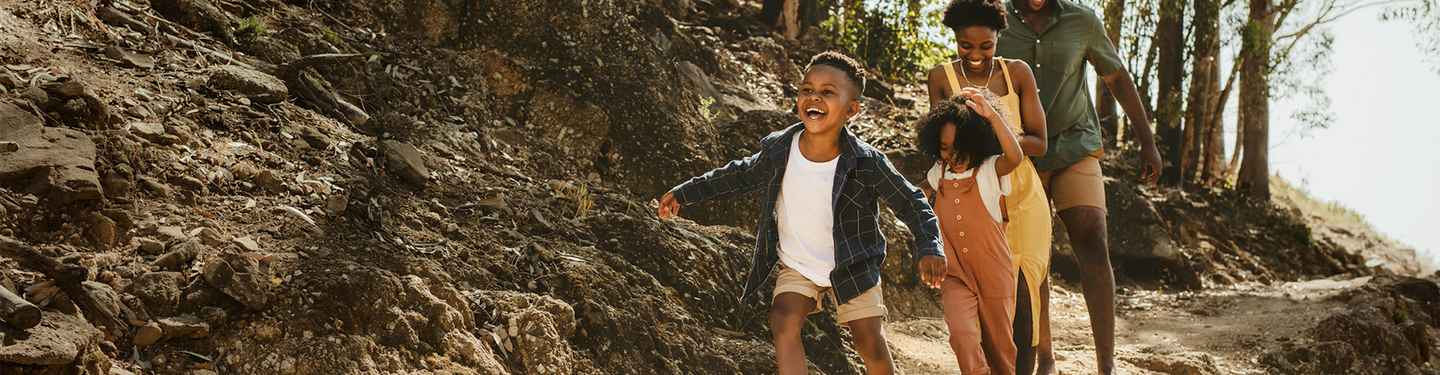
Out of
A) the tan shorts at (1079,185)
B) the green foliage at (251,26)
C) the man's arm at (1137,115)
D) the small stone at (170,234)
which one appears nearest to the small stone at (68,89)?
the small stone at (170,234)

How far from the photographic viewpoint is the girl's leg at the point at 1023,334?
3.60 meters

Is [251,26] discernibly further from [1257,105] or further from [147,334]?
[1257,105]

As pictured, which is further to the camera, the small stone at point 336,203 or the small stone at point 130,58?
the small stone at point 130,58

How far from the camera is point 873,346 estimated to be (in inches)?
122

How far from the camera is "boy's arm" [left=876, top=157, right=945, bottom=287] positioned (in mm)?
2910

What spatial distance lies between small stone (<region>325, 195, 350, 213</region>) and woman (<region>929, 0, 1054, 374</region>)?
8.31 feet

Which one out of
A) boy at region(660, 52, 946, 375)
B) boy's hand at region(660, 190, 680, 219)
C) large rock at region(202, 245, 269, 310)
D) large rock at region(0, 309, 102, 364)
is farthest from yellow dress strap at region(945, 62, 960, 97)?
large rock at region(0, 309, 102, 364)

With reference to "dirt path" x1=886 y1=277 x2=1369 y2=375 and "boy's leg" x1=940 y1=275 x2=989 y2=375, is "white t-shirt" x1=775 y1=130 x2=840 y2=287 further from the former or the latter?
"dirt path" x1=886 y1=277 x2=1369 y2=375

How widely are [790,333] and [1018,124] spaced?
1.41 m

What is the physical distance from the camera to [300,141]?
3.84m

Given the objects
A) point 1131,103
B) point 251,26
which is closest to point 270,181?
point 251,26

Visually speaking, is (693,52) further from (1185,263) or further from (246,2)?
(1185,263)

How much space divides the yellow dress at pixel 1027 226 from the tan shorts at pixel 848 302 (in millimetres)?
831

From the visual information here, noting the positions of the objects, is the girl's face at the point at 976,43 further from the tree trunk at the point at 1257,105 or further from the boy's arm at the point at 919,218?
the tree trunk at the point at 1257,105
